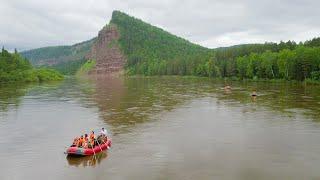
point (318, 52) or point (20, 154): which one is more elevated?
point (318, 52)

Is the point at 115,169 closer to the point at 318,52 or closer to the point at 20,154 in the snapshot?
the point at 20,154

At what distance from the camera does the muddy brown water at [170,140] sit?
35781 millimetres

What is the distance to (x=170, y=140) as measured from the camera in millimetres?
48094

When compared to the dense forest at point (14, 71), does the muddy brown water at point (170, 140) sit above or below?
below

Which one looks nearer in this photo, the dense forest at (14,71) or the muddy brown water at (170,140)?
the muddy brown water at (170,140)

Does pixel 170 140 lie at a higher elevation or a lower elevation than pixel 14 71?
lower

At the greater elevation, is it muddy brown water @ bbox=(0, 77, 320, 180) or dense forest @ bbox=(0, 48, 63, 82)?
dense forest @ bbox=(0, 48, 63, 82)

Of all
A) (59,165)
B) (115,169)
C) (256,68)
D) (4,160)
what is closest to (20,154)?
(4,160)

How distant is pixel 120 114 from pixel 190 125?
15.9m

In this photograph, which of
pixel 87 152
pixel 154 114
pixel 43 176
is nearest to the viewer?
pixel 43 176

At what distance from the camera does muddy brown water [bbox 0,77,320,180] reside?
35781 mm

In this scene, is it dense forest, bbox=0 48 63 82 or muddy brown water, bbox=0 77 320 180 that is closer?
muddy brown water, bbox=0 77 320 180

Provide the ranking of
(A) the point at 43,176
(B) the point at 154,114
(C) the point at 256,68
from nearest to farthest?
(A) the point at 43,176
(B) the point at 154,114
(C) the point at 256,68

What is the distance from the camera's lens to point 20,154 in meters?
42.7
